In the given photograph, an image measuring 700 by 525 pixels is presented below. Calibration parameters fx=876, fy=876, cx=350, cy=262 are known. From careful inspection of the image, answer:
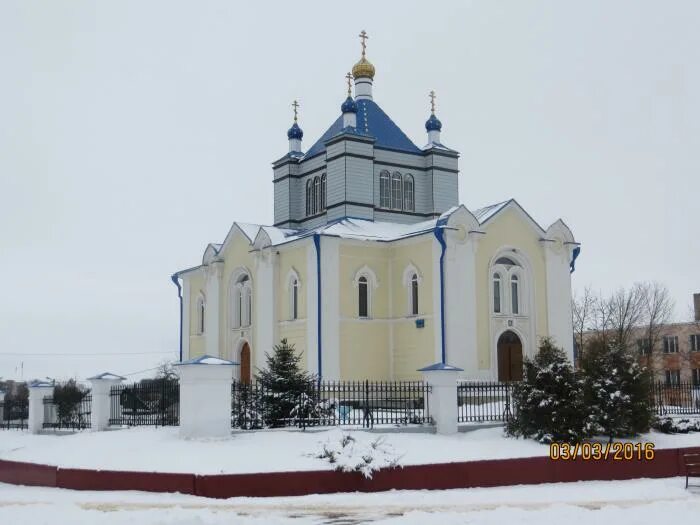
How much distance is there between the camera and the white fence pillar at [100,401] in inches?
778

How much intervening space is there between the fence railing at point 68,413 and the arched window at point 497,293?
1146 cm

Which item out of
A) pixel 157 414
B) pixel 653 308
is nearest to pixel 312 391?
pixel 157 414

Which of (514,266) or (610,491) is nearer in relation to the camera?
(610,491)

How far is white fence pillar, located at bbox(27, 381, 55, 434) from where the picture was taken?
23.1 meters

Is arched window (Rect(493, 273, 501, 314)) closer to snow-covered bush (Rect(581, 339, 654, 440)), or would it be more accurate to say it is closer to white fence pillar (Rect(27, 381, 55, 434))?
snow-covered bush (Rect(581, 339, 654, 440))

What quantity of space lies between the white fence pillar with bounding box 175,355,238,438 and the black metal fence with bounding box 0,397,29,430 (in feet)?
41.9

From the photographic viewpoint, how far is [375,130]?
29.6 meters

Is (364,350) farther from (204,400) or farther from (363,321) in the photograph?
(204,400)

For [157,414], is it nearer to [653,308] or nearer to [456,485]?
[456,485]

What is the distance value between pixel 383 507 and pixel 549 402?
5.77 meters

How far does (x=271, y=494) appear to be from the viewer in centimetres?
1274

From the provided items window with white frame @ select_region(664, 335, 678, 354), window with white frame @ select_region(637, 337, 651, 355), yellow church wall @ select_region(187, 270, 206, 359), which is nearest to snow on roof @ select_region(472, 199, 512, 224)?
yellow church wall @ select_region(187, 270, 206, 359)

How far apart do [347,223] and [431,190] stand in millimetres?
3992

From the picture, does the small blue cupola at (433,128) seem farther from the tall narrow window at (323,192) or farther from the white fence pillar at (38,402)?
the white fence pillar at (38,402)
